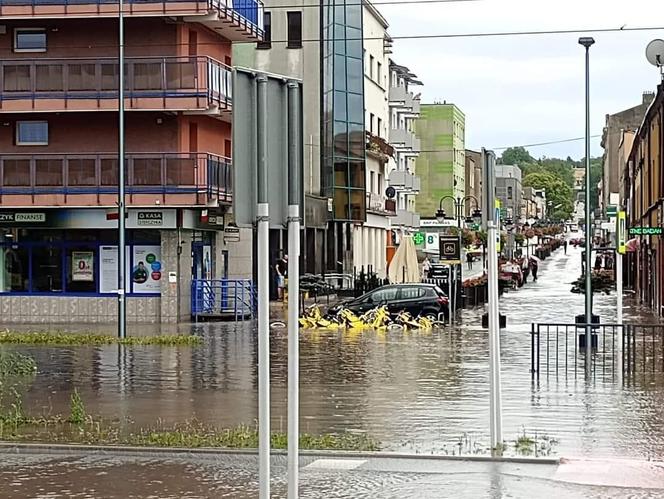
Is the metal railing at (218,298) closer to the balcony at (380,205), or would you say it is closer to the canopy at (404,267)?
the canopy at (404,267)

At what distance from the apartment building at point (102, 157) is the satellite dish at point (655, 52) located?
47.6 feet

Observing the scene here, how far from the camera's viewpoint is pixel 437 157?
12438 centimetres

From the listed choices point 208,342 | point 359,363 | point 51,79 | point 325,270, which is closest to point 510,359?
point 359,363

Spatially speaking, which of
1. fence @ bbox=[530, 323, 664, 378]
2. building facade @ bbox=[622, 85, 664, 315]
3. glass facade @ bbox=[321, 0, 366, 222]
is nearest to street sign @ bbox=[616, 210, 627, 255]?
fence @ bbox=[530, 323, 664, 378]

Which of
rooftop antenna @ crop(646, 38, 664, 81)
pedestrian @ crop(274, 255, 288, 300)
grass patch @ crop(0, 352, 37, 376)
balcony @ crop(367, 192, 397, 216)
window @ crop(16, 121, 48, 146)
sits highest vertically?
rooftop antenna @ crop(646, 38, 664, 81)

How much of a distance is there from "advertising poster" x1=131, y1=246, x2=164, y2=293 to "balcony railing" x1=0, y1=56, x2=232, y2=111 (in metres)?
4.87

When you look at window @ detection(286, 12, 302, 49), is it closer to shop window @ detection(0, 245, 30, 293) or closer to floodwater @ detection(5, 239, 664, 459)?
shop window @ detection(0, 245, 30, 293)

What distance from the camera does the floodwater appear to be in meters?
15.3

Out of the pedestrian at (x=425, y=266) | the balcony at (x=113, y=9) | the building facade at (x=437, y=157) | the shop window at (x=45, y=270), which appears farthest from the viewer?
the building facade at (x=437, y=157)

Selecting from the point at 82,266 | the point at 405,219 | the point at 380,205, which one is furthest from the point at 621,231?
the point at 405,219

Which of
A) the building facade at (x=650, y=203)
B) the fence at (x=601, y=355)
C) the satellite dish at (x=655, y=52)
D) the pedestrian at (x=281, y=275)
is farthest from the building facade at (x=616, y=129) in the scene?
the fence at (x=601, y=355)

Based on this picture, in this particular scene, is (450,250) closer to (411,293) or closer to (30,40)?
(411,293)

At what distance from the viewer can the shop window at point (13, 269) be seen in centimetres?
4341

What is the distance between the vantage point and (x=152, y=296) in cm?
4241
